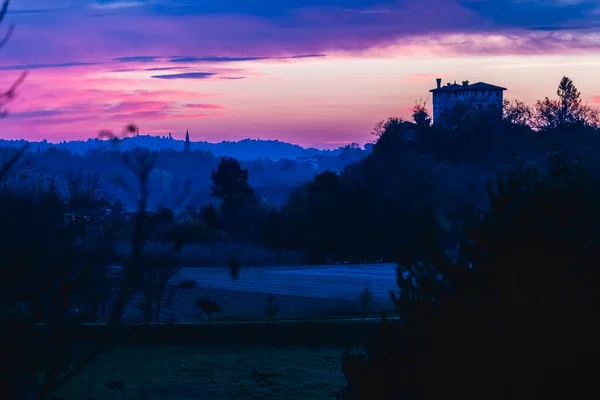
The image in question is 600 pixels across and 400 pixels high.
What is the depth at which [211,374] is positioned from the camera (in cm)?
1271

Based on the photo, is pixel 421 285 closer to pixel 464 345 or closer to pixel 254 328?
pixel 464 345

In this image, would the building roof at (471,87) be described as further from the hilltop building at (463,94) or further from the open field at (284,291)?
the open field at (284,291)

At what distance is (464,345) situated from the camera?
4590mm

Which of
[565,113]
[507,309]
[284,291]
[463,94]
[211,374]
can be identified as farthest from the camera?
[463,94]

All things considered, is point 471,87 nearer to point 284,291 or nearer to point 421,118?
point 421,118

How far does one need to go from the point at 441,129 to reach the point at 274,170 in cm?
7903

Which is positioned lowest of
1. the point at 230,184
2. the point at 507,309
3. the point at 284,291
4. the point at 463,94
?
the point at 284,291

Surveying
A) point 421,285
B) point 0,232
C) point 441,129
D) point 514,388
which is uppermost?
point 441,129

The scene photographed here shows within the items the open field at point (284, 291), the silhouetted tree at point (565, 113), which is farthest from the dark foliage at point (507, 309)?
the silhouetted tree at point (565, 113)

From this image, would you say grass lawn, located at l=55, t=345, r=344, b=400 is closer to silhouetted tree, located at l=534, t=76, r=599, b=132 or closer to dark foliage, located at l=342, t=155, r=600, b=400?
dark foliage, located at l=342, t=155, r=600, b=400

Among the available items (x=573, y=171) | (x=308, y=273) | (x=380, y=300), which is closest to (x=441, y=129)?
(x=308, y=273)

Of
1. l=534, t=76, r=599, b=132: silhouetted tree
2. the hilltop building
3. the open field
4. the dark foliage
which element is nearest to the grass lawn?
the open field

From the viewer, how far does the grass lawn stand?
448 inches

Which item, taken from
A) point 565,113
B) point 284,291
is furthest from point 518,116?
point 284,291
